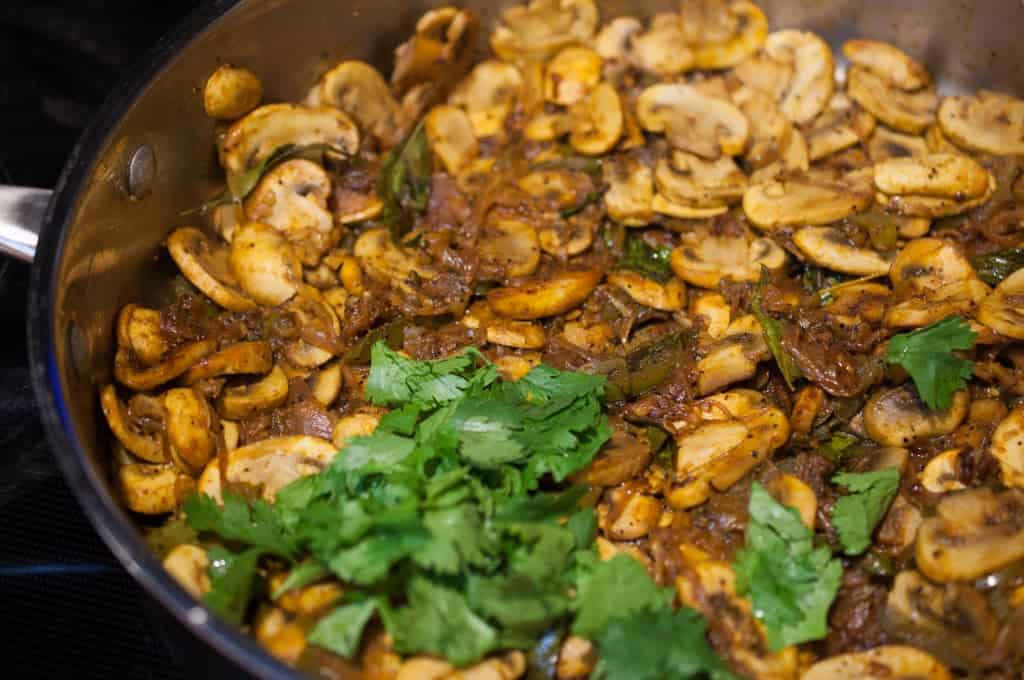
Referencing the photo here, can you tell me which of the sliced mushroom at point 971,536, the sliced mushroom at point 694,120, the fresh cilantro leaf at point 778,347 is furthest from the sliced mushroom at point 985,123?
the sliced mushroom at point 971,536

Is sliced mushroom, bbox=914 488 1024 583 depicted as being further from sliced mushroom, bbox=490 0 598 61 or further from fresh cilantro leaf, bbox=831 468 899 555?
sliced mushroom, bbox=490 0 598 61

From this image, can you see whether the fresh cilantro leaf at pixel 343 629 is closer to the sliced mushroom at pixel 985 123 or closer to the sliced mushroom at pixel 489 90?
the sliced mushroom at pixel 489 90

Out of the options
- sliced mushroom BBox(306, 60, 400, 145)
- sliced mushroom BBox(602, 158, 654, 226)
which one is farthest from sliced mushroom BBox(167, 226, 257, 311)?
sliced mushroom BBox(602, 158, 654, 226)

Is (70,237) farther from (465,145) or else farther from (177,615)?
(465,145)

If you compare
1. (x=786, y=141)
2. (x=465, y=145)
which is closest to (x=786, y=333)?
(x=786, y=141)

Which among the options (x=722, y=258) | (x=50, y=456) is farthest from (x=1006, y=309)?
(x=50, y=456)
